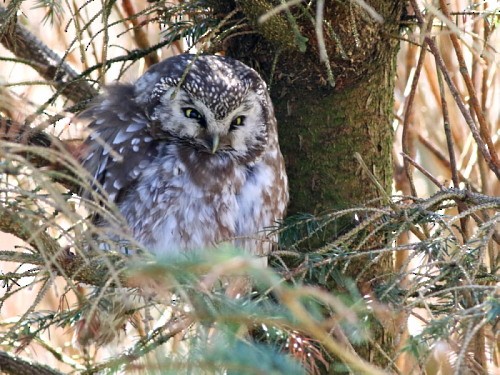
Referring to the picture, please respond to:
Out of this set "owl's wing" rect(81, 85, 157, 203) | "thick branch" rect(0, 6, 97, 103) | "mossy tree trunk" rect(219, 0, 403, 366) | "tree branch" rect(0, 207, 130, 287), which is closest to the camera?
"tree branch" rect(0, 207, 130, 287)

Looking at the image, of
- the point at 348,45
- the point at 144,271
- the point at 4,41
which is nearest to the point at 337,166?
the point at 348,45

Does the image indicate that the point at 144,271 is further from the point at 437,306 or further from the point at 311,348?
the point at 437,306

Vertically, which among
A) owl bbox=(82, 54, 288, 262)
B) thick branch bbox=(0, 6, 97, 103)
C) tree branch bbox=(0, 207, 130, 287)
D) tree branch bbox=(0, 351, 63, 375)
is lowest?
tree branch bbox=(0, 351, 63, 375)

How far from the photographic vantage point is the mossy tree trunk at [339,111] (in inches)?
119

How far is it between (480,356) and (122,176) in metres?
1.61

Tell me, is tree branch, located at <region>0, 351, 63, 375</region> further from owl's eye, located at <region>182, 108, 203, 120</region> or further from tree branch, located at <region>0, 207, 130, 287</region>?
owl's eye, located at <region>182, 108, 203, 120</region>

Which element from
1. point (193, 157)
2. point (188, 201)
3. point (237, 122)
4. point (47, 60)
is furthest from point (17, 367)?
point (47, 60)

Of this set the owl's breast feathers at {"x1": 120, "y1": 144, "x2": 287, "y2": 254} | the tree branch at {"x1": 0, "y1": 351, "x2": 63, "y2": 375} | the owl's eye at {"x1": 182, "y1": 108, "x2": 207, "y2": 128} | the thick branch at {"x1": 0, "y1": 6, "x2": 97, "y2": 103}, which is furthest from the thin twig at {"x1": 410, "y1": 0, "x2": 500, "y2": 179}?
the tree branch at {"x1": 0, "y1": 351, "x2": 63, "y2": 375}

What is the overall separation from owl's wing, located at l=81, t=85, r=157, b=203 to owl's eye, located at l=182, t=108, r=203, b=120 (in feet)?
0.62

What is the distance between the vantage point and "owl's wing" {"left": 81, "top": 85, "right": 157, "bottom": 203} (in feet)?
10.4

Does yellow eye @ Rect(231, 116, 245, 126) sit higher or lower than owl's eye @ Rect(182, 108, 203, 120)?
lower

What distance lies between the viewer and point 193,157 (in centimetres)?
314

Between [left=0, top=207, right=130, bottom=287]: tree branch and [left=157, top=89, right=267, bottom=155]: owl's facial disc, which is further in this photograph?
[left=157, top=89, right=267, bottom=155]: owl's facial disc

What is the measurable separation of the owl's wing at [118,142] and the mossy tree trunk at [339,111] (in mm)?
524
